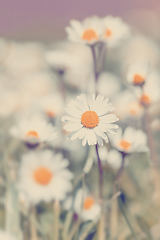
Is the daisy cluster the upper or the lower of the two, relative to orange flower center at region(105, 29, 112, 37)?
lower

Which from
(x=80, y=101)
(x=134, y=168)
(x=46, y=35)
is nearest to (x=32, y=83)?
(x=134, y=168)

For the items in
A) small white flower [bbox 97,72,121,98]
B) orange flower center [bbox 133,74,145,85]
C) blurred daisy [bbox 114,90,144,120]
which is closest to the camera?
orange flower center [bbox 133,74,145,85]

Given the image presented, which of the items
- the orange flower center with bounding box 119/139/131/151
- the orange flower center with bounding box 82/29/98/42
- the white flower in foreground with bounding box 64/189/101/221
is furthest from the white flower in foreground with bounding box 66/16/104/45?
the white flower in foreground with bounding box 64/189/101/221

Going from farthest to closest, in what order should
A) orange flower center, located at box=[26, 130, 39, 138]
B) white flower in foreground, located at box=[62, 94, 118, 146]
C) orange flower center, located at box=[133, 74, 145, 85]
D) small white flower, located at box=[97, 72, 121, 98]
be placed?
1. small white flower, located at box=[97, 72, 121, 98]
2. orange flower center, located at box=[133, 74, 145, 85]
3. orange flower center, located at box=[26, 130, 39, 138]
4. white flower in foreground, located at box=[62, 94, 118, 146]

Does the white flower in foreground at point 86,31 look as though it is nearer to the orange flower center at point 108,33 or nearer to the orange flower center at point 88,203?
the orange flower center at point 108,33

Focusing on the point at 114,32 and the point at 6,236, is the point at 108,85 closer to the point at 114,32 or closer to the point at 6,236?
the point at 114,32

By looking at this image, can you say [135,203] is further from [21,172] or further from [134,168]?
[21,172]

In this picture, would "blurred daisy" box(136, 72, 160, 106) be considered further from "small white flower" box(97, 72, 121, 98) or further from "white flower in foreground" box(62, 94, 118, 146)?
"small white flower" box(97, 72, 121, 98)

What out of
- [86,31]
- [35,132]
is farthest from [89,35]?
[35,132]
